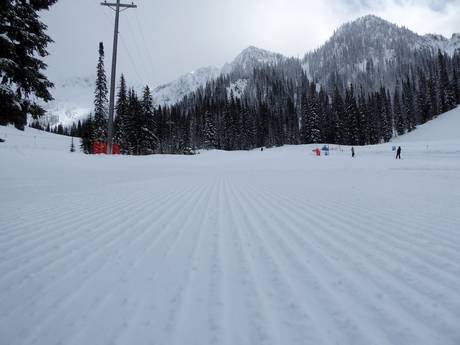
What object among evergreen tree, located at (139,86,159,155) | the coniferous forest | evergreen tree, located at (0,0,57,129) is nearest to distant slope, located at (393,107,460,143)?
the coniferous forest

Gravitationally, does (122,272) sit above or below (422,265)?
below

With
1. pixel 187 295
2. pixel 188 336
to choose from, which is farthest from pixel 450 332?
pixel 187 295

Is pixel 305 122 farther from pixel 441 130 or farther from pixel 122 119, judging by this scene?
pixel 122 119

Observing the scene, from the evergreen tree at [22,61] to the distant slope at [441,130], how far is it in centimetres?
6641

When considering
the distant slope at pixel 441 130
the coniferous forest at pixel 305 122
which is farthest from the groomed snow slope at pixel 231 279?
the distant slope at pixel 441 130

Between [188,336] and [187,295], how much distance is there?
17.8 inches

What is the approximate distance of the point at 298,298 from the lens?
1898 mm

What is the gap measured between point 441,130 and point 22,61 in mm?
76684

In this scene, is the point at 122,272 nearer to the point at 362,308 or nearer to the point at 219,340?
the point at 219,340

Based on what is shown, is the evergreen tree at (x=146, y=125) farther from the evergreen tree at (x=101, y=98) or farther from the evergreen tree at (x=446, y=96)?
the evergreen tree at (x=446, y=96)

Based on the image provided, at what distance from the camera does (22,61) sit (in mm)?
10141

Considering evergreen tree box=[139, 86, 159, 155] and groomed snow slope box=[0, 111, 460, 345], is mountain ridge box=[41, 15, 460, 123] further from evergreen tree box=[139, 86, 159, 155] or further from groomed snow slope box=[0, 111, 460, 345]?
groomed snow slope box=[0, 111, 460, 345]

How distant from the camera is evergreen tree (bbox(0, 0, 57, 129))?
941 centimetres

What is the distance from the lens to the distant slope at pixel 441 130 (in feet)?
177
